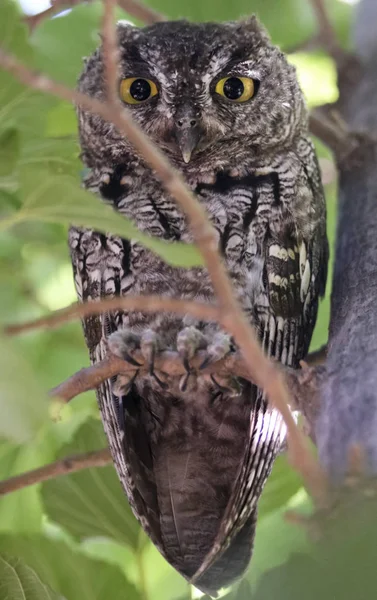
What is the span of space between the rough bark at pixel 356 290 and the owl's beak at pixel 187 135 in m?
0.45

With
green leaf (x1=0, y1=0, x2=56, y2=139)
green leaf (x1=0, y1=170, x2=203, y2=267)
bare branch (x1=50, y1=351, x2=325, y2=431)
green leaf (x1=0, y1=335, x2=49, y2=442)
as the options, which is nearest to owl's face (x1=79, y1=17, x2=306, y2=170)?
green leaf (x1=0, y1=0, x2=56, y2=139)

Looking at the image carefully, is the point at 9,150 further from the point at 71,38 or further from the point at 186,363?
the point at 71,38

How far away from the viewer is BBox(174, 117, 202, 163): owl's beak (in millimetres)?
2061

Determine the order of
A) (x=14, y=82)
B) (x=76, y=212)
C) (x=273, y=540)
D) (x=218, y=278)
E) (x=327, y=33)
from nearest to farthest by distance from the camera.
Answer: (x=218, y=278) < (x=76, y=212) < (x=14, y=82) < (x=273, y=540) < (x=327, y=33)

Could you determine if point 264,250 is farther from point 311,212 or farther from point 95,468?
point 95,468

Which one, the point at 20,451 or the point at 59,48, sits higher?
the point at 59,48

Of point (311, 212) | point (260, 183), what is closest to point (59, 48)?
point (260, 183)

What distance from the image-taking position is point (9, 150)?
62.2 inches

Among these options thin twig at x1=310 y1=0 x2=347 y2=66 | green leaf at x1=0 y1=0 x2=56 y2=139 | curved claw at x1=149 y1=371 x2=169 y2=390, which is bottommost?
curved claw at x1=149 y1=371 x2=169 y2=390

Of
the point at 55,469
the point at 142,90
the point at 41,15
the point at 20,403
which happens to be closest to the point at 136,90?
the point at 142,90

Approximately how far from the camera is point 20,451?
226cm

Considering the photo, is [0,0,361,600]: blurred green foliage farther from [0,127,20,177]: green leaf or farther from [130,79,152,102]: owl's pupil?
[130,79,152,102]: owl's pupil

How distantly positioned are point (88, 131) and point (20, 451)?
1.03 metres

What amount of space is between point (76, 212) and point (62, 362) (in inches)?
62.1
